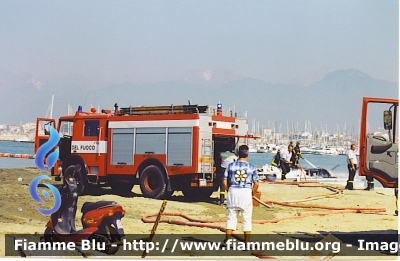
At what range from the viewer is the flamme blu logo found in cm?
1016

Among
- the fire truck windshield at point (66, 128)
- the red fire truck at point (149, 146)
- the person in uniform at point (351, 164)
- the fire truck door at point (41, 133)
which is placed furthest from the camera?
the person in uniform at point (351, 164)

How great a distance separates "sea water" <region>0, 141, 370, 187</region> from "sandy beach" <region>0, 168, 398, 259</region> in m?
0.17

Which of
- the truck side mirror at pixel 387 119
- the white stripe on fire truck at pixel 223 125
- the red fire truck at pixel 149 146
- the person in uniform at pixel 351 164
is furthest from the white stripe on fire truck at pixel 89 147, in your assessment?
the truck side mirror at pixel 387 119

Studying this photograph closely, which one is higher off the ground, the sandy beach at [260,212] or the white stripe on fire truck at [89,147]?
the white stripe on fire truck at [89,147]

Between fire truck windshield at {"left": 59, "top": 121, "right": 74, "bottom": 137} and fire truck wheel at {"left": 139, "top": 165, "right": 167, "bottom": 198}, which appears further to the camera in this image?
fire truck windshield at {"left": 59, "top": 121, "right": 74, "bottom": 137}

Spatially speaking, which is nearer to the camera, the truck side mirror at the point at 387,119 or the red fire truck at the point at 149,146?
the truck side mirror at the point at 387,119

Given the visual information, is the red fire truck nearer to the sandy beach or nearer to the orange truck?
the sandy beach

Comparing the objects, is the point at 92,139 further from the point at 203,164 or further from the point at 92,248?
the point at 92,248

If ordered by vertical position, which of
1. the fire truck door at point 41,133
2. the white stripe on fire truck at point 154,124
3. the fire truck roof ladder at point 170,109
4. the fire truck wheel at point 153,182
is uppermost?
the fire truck roof ladder at point 170,109

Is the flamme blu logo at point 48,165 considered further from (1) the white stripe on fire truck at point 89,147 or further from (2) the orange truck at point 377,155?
(2) the orange truck at point 377,155

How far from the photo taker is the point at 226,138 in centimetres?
1247

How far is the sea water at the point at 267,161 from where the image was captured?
445 inches

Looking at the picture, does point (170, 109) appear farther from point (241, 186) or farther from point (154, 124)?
point (241, 186)

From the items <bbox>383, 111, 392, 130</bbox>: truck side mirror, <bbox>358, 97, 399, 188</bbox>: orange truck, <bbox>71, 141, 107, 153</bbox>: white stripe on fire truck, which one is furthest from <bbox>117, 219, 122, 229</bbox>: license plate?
<bbox>383, 111, 392, 130</bbox>: truck side mirror
